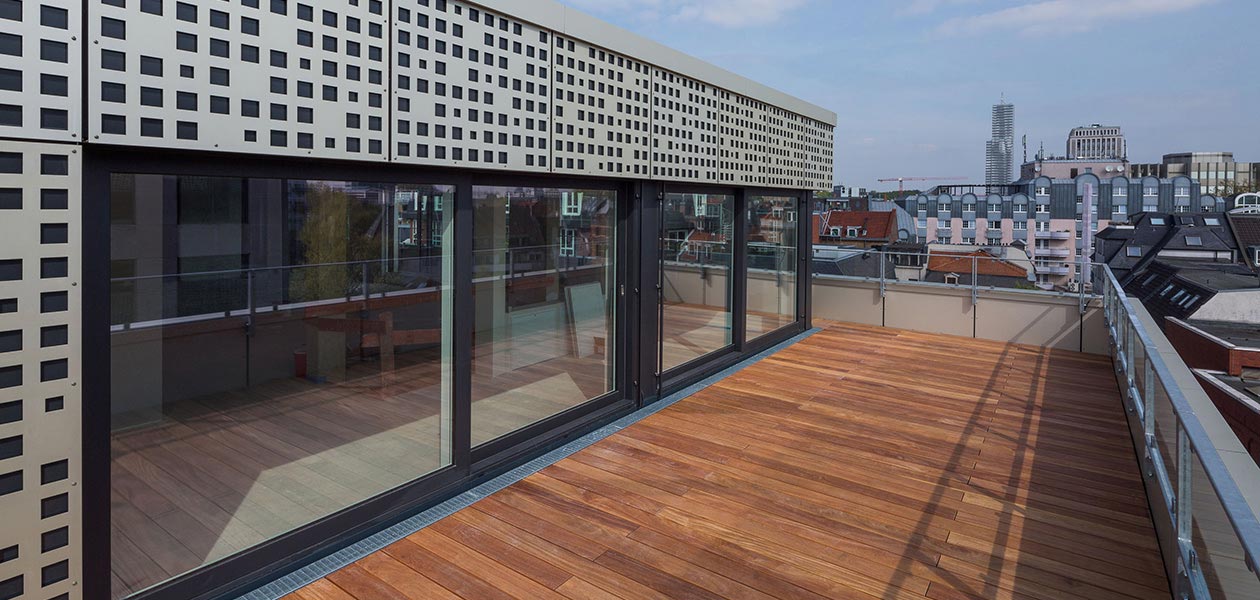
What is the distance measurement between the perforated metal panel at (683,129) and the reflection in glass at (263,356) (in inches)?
83.0

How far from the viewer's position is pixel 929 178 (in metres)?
114

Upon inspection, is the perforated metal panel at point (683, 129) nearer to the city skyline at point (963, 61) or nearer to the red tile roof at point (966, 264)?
the city skyline at point (963, 61)

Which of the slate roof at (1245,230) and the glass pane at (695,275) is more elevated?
the slate roof at (1245,230)

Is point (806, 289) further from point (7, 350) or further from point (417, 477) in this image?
point (7, 350)

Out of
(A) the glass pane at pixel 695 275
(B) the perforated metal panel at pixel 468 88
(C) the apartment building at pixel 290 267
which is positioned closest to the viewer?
(C) the apartment building at pixel 290 267

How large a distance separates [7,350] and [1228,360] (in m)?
15.9

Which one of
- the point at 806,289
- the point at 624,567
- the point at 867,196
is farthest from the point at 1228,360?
the point at 867,196

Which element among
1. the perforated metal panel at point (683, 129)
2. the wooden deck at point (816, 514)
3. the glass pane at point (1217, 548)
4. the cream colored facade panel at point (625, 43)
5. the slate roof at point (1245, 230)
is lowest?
the wooden deck at point (816, 514)

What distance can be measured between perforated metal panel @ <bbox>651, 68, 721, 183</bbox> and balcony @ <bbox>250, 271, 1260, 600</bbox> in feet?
5.78

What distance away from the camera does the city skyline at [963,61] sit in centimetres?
1230

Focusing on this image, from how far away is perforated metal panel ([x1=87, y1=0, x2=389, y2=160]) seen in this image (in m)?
2.10

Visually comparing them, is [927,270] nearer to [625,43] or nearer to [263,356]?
[625,43]

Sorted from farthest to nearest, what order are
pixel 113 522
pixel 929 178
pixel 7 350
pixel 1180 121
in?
pixel 929 178
pixel 1180 121
pixel 113 522
pixel 7 350

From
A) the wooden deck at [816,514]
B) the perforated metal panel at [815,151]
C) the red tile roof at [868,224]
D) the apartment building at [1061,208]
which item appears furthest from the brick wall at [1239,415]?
the apartment building at [1061,208]
